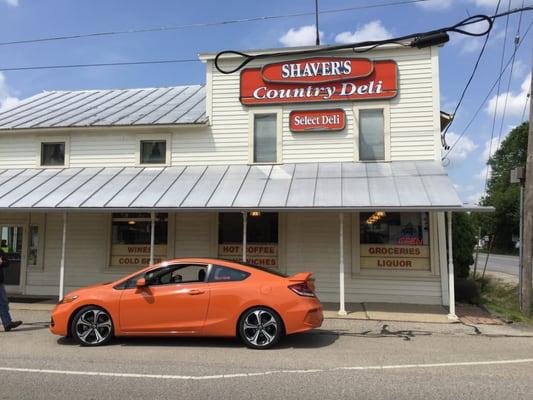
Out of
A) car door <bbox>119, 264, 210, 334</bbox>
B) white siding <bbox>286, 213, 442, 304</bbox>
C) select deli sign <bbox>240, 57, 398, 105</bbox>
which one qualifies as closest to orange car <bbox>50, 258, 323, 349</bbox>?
car door <bbox>119, 264, 210, 334</bbox>

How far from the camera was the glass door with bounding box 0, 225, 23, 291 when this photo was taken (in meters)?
14.0

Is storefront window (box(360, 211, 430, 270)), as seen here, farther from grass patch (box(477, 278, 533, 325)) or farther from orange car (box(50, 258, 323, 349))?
orange car (box(50, 258, 323, 349))

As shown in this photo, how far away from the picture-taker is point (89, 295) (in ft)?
25.4

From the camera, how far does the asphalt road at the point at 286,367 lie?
524 centimetres

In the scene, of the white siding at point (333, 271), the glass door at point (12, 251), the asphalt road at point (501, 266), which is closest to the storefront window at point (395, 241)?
the white siding at point (333, 271)

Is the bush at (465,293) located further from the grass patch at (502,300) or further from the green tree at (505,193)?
the green tree at (505,193)

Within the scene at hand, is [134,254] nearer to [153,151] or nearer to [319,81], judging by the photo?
[153,151]

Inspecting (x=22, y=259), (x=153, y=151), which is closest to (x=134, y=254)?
(x=153, y=151)

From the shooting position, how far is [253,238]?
1301 cm

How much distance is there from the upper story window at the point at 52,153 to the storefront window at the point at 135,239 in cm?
260

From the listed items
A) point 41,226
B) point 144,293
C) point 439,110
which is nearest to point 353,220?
point 439,110

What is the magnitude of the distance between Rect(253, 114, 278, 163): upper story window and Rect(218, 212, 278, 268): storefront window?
1.64 m

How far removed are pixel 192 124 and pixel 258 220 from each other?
3.32 meters

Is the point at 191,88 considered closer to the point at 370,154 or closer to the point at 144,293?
the point at 370,154
